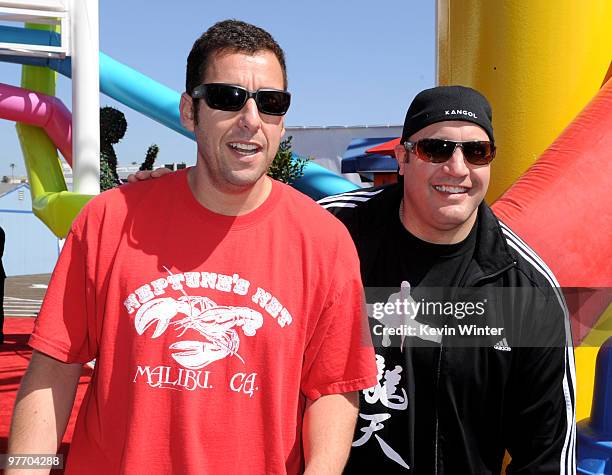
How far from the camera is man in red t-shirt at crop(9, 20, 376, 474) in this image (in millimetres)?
1413

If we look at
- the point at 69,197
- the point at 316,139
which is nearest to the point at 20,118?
the point at 69,197

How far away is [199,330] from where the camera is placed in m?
1.43

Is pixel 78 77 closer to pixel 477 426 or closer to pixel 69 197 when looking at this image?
pixel 69 197

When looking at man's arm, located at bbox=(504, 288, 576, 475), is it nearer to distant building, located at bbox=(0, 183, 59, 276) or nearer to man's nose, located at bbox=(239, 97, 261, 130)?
man's nose, located at bbox=(239, 97, 261, 130)

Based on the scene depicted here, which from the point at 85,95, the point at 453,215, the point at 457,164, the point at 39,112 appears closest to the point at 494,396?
the point at 453,215

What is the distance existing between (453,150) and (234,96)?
71 centimetres

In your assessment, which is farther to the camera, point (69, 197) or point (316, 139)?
point (316, 139)

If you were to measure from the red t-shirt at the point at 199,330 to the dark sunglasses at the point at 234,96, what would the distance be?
22 cm

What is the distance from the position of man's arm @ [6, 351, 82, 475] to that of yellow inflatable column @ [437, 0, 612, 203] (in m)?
2.17

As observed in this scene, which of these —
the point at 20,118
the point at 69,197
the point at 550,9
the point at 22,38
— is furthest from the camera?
the point at 20,118

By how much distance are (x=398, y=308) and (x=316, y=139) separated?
21.5m

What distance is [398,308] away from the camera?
191cm

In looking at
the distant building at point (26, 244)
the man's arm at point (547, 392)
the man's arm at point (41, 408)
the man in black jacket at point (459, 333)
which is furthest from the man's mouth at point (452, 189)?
the distant building at point (26, 244)

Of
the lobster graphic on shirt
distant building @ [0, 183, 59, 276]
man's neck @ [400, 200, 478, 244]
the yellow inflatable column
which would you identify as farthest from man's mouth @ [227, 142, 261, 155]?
distant building @ [0, 183, 59, 276]
